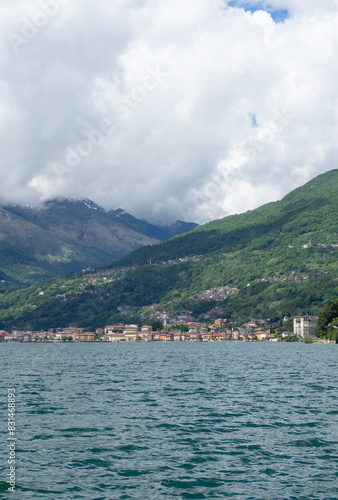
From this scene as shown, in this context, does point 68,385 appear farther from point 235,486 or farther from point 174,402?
point 235,486

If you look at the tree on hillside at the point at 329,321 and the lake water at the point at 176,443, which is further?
the tree on hillside at the point at 329,321

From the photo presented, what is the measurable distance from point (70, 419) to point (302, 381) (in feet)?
96.8

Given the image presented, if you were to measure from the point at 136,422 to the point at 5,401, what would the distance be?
14208mm

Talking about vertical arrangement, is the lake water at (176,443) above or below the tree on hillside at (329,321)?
below

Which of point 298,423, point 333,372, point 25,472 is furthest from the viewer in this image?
point 333,372

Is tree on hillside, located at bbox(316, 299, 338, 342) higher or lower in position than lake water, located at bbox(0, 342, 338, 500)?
higher

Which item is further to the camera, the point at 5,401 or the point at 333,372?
the point at 333,372

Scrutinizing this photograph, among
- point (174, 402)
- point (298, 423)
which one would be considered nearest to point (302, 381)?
point (174, 402)

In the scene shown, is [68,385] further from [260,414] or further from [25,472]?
[25,472]

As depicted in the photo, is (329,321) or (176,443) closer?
(176,443)

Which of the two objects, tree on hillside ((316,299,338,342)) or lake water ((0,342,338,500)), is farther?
tree on hillside ((316,299,338,342))

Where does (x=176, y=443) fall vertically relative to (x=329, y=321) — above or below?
below

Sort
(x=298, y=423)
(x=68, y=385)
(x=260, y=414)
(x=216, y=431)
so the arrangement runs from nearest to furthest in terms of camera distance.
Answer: (x=216, y=431), (x=298, y=423), (x=260, y=414), (x=68, y=385)

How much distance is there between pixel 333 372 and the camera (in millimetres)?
69438
